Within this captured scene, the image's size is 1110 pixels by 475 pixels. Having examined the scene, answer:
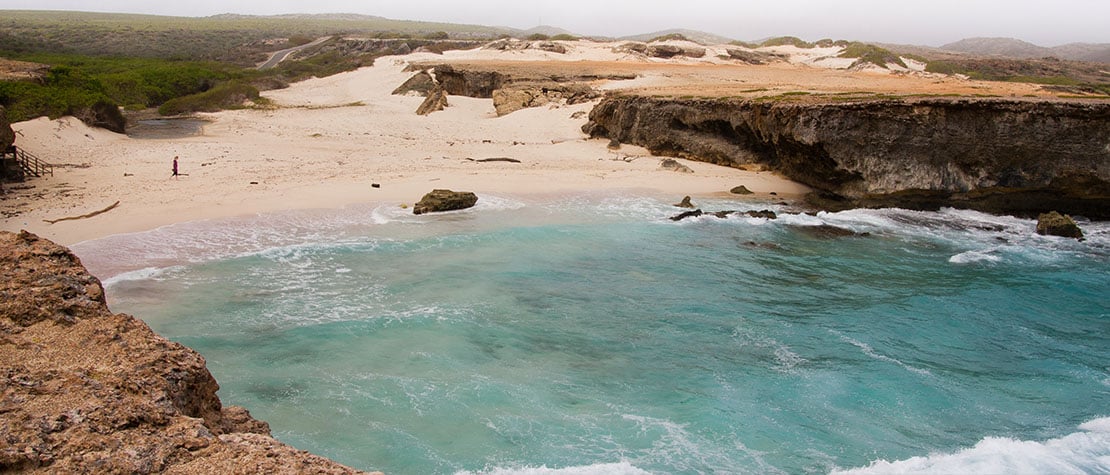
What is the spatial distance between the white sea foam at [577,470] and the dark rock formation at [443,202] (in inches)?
383

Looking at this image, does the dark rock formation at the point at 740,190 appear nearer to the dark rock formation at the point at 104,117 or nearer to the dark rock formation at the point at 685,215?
the dark rock formation at the point at 685,215

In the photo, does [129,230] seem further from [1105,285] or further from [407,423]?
[1105,285]

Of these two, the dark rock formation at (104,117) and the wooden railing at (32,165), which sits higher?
the dark rock formation at (104,117)

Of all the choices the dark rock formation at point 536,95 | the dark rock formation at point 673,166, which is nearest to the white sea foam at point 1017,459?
the dark rock formation at point 673,166

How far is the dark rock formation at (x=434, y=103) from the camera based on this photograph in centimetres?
2920

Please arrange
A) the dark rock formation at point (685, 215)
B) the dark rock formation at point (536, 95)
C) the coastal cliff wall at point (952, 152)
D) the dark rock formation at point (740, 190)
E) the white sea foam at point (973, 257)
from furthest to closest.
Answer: the dark rock formation at point (536, 95) < the dark rock formation at point (740, 190) < the dark rock formation at point (685, 215) < the coastal cliff wall at point (952, 152) < the white sea foam at point (973, 257)

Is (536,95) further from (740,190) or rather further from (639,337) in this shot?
(639,337)

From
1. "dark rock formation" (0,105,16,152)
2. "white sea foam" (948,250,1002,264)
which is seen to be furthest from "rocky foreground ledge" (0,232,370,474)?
"dark rock formation" (0,105,16,152)

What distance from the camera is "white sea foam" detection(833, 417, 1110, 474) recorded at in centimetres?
613

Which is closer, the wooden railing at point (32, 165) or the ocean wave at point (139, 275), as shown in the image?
the ocean wave at point (139, 275)

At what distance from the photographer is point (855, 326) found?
9773 mm

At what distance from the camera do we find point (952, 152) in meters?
15.6

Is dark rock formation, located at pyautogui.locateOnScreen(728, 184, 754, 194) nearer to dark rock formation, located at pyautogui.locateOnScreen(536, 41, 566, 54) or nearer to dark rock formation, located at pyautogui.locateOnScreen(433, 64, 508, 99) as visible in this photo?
dark rock formation, located at pyautogui.locateOnScreen(433, 64, 508, 99)

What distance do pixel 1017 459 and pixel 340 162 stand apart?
17.1 m
